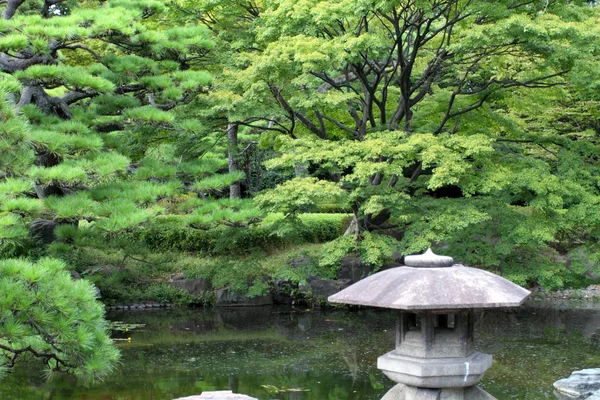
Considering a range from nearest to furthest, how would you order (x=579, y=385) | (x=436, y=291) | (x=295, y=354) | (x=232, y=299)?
(x=436, y=291), (x=579, y=385), (x=295, y=354), (x=232, y=299)

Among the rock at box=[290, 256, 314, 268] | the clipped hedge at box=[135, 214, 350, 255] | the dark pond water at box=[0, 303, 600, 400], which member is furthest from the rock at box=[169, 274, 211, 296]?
the rock at box=[290, 256, 314, 268]

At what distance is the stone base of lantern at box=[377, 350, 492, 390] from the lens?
17.3ft

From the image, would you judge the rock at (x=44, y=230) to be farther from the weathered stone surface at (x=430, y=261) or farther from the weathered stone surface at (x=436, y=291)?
the weathered stone surface at (x=430, y=261)

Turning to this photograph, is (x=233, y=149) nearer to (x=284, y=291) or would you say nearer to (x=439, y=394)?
(x=284, y=291)

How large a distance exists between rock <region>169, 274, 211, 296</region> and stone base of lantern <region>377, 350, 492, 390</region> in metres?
9.32

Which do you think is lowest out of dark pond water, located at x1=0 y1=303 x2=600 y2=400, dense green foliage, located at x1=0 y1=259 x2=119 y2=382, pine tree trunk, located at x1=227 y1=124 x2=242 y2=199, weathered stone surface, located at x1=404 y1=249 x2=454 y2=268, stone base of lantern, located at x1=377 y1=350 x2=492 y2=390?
dark pond water, located at x1=0 y1=303 x2=600 y2=400

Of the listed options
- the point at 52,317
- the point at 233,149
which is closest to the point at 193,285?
the point at 233,149

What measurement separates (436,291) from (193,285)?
9.89m

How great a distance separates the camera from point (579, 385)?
7812 millimetres

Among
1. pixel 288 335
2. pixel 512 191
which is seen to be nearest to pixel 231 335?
pixel 288 335

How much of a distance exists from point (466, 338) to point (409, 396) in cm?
66

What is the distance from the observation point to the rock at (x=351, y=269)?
14.1 metres

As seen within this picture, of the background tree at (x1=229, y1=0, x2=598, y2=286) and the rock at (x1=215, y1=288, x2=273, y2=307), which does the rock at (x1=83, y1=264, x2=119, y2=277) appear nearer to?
the rock at (x1=215, y1=288, x2=273, y2=307)

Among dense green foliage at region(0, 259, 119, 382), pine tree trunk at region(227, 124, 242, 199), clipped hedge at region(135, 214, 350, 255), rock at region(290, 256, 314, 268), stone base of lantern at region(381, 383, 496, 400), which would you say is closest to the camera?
dense green foliage at region(0, 259, 119, 382)
